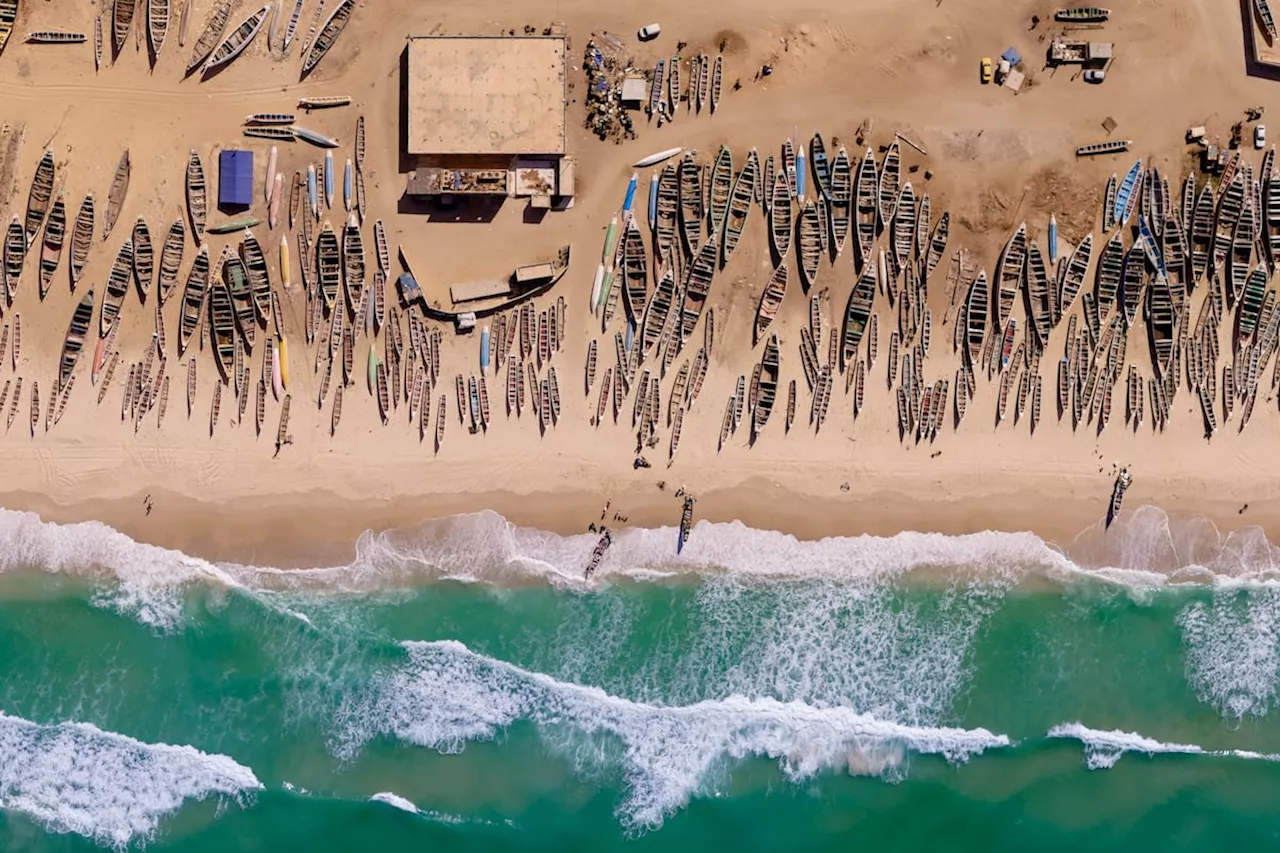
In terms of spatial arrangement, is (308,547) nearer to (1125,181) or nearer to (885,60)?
(885,60)

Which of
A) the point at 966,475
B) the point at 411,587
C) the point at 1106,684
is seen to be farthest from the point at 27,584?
the point at 1106,684

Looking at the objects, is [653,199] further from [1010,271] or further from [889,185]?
[1010,271]

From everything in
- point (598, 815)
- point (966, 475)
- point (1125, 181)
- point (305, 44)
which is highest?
point (305, 44)

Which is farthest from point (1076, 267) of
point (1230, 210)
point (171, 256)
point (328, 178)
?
point (171, 256)

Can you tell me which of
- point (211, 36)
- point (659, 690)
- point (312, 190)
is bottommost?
point (659, 690)

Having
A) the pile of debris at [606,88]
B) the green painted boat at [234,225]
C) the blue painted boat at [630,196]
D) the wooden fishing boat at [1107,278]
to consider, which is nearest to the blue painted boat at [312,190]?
the green painted boat at [234,225]

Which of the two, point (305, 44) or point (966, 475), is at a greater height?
point (305, 44)

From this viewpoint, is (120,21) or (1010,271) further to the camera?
(1010,271)
